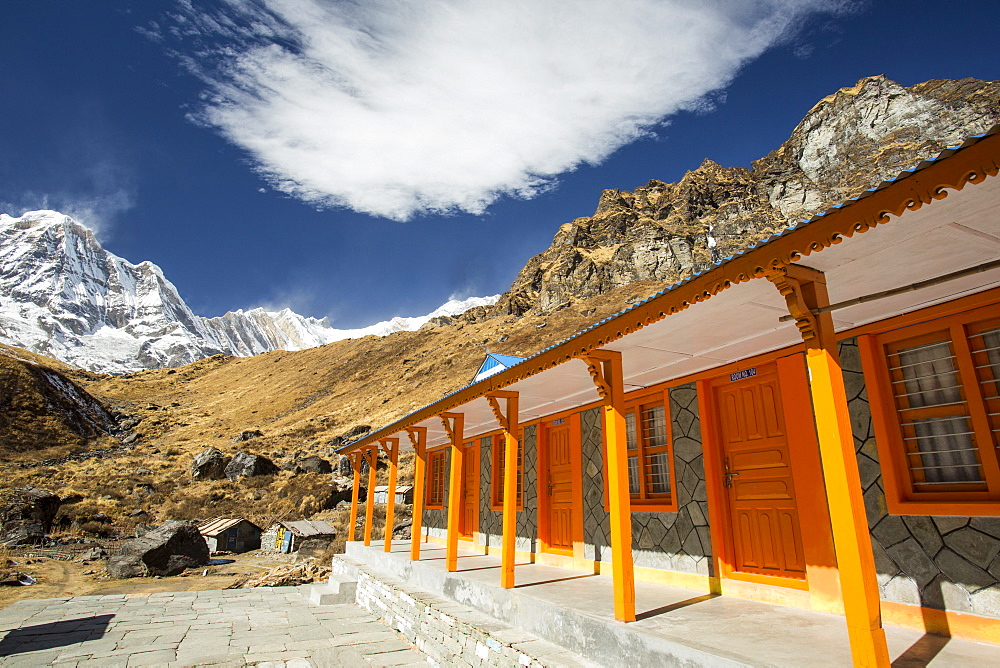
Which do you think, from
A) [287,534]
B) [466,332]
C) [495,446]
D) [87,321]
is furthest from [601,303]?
[87,321]

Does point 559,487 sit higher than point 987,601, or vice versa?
point 559,487

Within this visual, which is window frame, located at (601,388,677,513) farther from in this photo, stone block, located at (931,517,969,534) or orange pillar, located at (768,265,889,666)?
orange pillar, located at (768,265,889,666)

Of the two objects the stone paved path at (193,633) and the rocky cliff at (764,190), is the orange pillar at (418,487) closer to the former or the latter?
the stone paved path at (193,633)

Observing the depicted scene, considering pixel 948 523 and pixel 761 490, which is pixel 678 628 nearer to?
pixel 761 490

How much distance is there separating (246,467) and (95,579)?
16.3m

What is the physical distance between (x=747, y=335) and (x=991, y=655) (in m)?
2.62

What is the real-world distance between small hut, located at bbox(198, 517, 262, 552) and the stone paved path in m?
8.31

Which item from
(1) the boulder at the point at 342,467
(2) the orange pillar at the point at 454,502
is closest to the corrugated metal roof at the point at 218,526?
(1) the boulder at the point at 342,467

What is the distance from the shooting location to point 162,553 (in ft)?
50.9

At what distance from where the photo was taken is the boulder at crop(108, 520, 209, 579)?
48.4 feet

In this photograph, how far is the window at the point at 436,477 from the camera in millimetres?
13812

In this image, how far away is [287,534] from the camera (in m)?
18.9

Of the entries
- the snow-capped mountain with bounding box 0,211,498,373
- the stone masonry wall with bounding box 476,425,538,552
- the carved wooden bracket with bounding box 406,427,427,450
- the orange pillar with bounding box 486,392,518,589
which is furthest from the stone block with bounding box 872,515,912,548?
the snow-capped mountain with bounding box 0,211,498,373

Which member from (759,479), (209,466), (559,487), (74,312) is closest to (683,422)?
(759,479)
